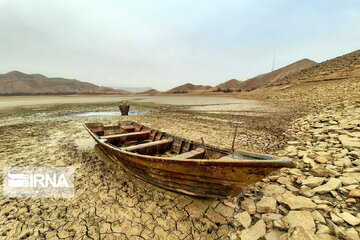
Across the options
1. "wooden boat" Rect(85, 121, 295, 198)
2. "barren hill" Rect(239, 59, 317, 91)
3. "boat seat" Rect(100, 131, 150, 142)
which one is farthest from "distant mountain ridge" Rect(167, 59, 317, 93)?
"wooden boat" Rect(85, 121, 295, 198)

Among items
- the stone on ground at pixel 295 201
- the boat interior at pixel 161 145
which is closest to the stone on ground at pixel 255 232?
the stone on ground at pixel 295 201

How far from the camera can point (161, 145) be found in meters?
5.98

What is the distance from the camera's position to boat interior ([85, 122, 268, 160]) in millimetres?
4254

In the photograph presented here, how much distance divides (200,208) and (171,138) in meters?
3.02

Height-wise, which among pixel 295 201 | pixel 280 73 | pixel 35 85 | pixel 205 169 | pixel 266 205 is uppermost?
pixel 280 73

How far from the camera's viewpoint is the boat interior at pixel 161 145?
167 inches

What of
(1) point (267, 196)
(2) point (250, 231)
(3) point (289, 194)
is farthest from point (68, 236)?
(3) point (289, 194)

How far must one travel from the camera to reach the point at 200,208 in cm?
373

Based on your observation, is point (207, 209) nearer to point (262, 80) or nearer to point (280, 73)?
point (262, 80)

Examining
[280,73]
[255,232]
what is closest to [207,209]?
[255,232]
